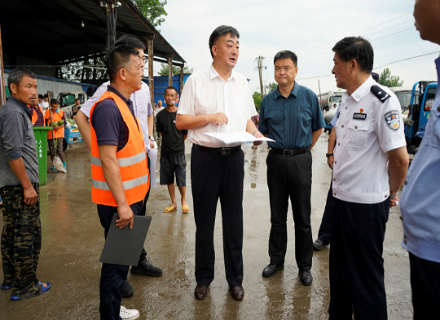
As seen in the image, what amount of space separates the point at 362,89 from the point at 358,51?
0.25 m

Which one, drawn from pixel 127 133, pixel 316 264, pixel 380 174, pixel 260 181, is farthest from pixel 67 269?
pixel 260 181

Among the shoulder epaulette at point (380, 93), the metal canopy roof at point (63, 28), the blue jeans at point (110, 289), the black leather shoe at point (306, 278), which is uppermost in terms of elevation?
the metal canopy roof at point (63, 28)

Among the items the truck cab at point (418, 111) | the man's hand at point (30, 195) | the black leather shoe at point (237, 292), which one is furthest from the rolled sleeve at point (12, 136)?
the truck cab at point (418, 111)

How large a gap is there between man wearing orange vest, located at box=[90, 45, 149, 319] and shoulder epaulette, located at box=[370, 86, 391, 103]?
158 cm

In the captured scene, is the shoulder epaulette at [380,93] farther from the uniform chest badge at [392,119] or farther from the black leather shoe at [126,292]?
the black leather shoe at [126,292]

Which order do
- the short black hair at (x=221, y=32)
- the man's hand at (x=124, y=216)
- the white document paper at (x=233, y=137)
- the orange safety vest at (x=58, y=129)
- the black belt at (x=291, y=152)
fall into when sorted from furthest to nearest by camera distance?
1. the orange safety vest at (x=58, y=129)
2. the black belt at (x=291, y=152)
3. the short black hair at (x=221, y=32)
4. the white document paper at (x=233, y=137)
5. the man's hand at (x=124, y=216)

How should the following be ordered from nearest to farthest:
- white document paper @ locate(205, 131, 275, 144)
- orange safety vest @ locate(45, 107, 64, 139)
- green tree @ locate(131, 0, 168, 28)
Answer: white document paper @ locate(205, 131, 275, 144), orange safety vest @ locate(45, 107, 64, 139), green tree @ locate(131, 0, 168, 28)

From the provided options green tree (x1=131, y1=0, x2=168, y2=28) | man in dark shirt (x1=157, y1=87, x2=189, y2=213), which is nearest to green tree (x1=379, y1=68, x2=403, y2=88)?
green tree (x1=131, y1=0, x2=168, y2=28)

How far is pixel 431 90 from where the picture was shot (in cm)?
977

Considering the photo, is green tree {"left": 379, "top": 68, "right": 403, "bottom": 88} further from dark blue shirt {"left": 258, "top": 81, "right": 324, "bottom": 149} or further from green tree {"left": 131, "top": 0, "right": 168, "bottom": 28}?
dark blue shirt {"left": 258, "top": 81, "right": 324, "bottom": 149}

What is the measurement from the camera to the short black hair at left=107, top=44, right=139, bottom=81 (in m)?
2.14

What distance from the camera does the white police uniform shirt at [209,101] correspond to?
2711 millimetres

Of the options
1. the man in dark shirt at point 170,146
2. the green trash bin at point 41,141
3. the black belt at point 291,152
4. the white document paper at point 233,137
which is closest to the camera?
the white document paper at point 233,137

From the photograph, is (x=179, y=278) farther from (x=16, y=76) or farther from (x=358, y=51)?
(x=358, y=51)
